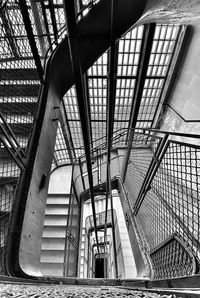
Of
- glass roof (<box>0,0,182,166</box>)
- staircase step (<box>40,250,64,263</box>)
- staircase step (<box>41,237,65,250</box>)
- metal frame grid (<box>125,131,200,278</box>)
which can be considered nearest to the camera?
metal frame grid (<box>125,131,200,278</box>)

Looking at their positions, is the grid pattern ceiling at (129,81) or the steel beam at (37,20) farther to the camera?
the grid pattern ceiling at (129,81)


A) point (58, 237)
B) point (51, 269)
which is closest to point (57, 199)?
point (58, 237)

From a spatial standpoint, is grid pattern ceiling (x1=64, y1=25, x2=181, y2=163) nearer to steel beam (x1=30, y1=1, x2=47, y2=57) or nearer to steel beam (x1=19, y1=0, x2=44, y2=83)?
steel beam (x1=30, y1=1, x2=47, y2=57)

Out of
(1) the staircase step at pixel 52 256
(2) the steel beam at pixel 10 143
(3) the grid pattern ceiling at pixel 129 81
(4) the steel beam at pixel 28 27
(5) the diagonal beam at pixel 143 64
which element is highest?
(3) the grid pattern ceiling at pixel 129 81

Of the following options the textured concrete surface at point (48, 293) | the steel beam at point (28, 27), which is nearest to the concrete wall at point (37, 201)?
the steel beam at point (28, 27)

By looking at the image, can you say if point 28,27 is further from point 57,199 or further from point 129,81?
point 129,81

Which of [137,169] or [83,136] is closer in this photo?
[83,136]

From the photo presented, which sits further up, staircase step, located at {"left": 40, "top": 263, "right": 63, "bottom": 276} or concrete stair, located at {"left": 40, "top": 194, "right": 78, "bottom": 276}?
concrete stair, located at {"left": 40, "top": 194, "right": 78, "bottom": 276}

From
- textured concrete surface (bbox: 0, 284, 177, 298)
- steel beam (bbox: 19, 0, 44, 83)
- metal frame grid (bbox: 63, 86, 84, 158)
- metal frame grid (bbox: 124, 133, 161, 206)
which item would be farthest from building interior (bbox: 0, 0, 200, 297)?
metal frame grid (bbox: 63, 86, 84, 158)

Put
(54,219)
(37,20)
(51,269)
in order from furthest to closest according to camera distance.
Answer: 1. (54,219)
2. (37,20)
3. (51,269)

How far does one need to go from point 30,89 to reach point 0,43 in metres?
0.52

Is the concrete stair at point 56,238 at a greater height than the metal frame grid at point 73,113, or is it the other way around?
the metal frame grid at point 73,113

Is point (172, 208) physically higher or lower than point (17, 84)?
lower

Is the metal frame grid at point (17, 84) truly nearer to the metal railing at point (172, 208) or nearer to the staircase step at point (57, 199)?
the metal railing at point (172, 208)
